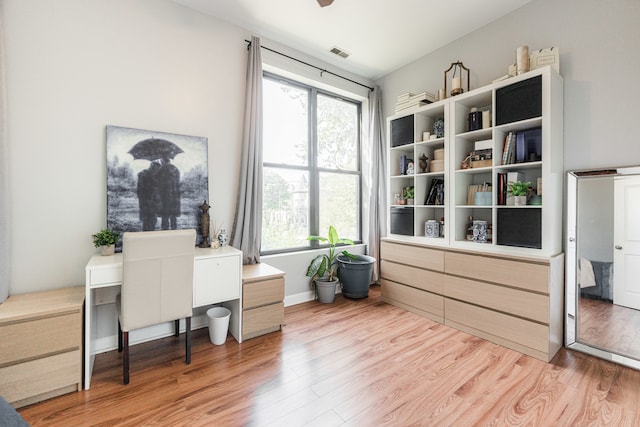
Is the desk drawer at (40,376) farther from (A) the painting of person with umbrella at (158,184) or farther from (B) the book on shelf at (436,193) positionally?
(B) the book on shelf at (436,193)

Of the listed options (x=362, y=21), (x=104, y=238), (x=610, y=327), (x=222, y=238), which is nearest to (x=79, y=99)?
(x=104, y=238)

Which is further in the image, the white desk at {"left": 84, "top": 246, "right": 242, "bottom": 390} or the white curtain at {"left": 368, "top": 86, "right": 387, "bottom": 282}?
the white curtain at {"left": 368, "top": 86, "right": 387, "bottom": 282}

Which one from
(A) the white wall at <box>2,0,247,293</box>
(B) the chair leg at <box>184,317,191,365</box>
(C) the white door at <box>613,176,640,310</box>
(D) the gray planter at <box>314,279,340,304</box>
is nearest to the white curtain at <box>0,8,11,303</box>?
(A) the white wall at <box>2,0,247,293</box>

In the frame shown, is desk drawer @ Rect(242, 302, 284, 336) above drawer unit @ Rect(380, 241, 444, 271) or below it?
below

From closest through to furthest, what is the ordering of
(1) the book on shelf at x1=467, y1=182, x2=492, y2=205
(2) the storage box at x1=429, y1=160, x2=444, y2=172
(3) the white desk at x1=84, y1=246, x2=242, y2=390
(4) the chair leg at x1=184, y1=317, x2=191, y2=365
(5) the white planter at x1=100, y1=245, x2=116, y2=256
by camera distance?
(3) the white desk at x1=84, y1=246, x2=242, y2=390 → (4) the chair leg at x1=184, y1=317, x2=191, y2=365 → (5) the white planter at x1=100, y1=245, x2=116, y2=256 → (1) the book on shelf at x1=467, y1=182, x2=492, y2=205 → (2) the storage box at x1=429, y1=160, x2=444, y2=172

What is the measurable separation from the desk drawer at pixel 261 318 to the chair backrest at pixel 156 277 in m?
0.54

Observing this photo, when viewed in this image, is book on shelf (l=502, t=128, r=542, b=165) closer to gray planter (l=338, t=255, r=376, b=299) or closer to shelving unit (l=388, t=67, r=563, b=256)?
shelving unit (l=388, t=67, r=563, b=256)

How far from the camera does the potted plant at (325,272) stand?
A: 3.40 metres

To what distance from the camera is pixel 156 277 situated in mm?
1919

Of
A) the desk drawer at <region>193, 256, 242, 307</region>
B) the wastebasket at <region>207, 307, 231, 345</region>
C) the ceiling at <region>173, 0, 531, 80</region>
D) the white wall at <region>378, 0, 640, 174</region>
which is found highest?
the ceiling at <region>173, 0, 531, 80</region>

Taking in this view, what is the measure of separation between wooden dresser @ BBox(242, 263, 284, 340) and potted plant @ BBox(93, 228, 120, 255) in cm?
105

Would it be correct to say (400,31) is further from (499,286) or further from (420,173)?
(499,286)

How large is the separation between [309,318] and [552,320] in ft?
6.89

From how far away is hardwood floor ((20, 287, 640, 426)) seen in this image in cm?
158
